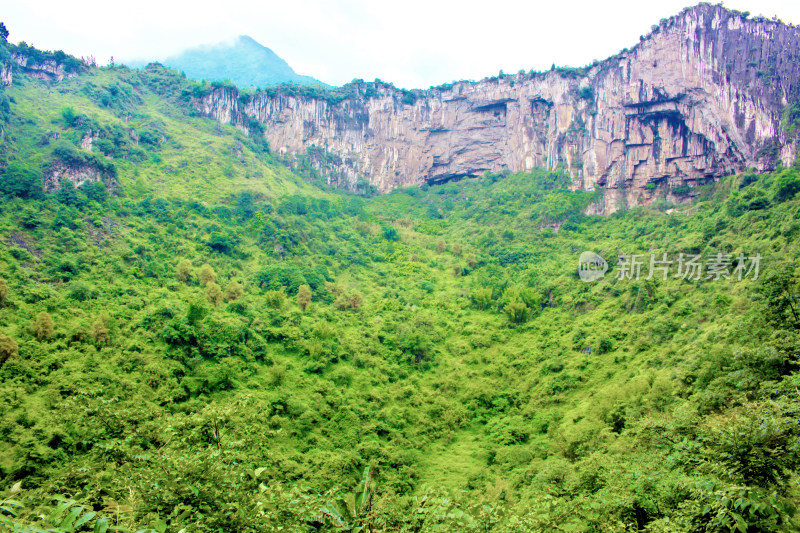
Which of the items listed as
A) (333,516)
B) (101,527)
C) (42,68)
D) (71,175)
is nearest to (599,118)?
(71,175)

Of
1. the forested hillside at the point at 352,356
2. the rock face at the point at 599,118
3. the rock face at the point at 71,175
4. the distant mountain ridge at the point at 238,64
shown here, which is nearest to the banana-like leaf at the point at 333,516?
the forested hillside at the point at 352,356

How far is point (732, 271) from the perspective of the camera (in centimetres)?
2222

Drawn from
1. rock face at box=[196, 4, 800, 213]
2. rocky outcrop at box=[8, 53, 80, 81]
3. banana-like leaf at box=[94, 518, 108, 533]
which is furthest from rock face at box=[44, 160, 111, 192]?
banana-like leaf at box=[94, 518, 108, 533]

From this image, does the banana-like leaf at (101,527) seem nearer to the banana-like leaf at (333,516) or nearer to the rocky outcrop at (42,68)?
the banana-like leaf at (333,516)

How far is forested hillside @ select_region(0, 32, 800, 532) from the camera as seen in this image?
6539 millimetres

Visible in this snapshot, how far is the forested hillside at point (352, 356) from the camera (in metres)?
6.54

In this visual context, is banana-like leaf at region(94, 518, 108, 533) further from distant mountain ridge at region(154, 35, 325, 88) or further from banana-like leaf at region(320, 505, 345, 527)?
distant mountain ridge at region(154, 35, 325, 88)

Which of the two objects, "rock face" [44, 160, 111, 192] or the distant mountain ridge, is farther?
the distant mountain ridge

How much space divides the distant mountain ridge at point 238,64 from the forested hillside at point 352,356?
42.7 meters

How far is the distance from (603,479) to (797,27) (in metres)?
47.0

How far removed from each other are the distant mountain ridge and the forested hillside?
4270 cm

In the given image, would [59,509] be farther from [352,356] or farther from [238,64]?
[238,64]

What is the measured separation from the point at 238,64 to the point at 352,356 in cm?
8288

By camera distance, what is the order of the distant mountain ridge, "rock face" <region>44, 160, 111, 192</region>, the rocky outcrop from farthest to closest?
the distant mountain ridge < the rocky outcrop < "rock face" <region>44, 160, 111, 192</region>
